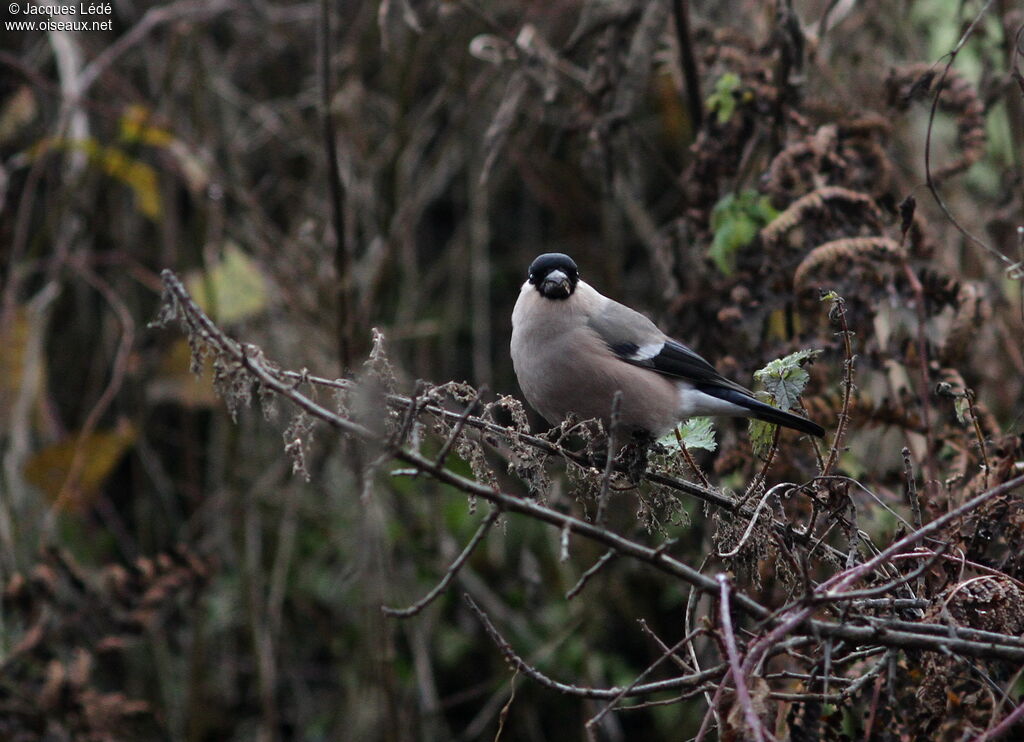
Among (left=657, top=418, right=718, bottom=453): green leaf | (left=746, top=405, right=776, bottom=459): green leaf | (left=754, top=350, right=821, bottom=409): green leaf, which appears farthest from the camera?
(left=657, top=418, right=718, bottom=453): green leaf

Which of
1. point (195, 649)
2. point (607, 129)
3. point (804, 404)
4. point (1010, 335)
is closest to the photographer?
point (804, 404)

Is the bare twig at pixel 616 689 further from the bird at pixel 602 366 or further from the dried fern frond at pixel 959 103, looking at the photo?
the dried fern frond at pixel 959 103

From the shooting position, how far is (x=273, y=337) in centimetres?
534

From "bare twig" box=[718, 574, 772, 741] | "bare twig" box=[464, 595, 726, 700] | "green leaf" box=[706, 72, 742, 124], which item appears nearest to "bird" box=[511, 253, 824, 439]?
"green leaf" box=[706, 72, 742, 124]

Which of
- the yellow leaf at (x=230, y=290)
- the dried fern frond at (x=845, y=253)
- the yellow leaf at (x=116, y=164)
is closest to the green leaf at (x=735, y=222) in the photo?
the dried fern frond at (x=845, y=253)

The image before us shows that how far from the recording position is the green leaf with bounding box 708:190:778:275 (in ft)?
11.1

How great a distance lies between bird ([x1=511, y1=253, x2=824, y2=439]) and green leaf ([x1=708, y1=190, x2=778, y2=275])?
0.36 meters

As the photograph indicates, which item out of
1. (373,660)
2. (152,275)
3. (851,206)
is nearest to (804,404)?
(851,206)

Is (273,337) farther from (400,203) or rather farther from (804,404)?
(804,404)

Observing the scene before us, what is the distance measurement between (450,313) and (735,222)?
2.82m

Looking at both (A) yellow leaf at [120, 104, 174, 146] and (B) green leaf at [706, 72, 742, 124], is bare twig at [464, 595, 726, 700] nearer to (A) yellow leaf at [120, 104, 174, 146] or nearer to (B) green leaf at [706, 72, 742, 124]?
(B) green leaf at [706, 72, 742, 124]

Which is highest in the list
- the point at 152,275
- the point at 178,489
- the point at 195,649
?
the point at 152,275

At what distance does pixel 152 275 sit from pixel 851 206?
3806 mm

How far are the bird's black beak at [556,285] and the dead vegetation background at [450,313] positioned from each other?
1.47 ft
